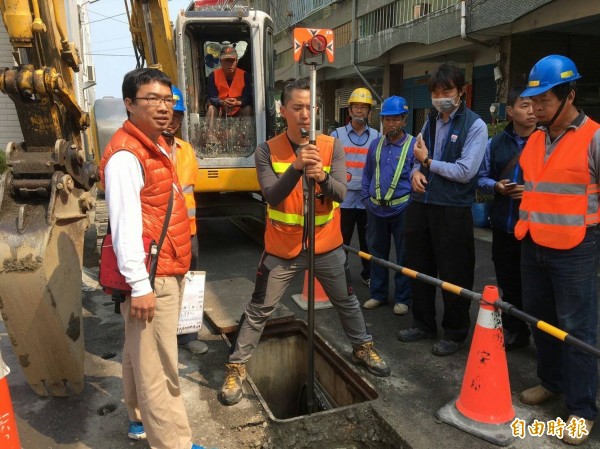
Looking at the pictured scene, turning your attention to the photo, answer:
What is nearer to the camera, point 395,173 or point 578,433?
point 578,433

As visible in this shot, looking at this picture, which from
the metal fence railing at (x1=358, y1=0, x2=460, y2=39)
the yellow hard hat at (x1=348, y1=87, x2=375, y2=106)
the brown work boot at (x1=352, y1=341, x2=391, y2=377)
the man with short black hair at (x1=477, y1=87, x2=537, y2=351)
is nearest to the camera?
the brown work boot at (x1=352, y1=341, x2=391, y2=377)

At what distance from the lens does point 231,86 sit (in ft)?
22.1

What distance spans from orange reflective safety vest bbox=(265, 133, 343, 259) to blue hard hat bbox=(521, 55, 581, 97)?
129cm

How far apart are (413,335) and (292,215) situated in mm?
1707

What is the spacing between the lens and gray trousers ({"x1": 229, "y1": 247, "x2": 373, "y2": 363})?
10.7ft

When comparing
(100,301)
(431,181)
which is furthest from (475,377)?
(100,301)

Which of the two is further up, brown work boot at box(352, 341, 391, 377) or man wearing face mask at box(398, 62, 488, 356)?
man wearing face mask at box(398, 62, 488, 356)

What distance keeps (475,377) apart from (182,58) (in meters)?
5.56

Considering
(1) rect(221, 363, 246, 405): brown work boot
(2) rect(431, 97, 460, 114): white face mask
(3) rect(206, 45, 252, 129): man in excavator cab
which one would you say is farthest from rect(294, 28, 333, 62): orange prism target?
(3) rect(206, 45, 252, 129): man in excavator cab

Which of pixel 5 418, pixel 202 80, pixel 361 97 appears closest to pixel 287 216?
pixel 5 418

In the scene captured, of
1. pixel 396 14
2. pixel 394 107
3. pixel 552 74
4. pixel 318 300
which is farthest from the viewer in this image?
pixel 396 14

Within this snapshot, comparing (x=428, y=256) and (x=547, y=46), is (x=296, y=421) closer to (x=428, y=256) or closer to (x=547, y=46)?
(x=428, y=256)

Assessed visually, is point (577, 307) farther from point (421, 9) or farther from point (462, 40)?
point (421, 9)

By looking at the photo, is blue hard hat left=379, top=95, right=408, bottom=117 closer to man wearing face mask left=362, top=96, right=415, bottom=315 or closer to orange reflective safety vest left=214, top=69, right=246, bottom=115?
man wearing face mask left=362, top=96, right=415, bottom=315
